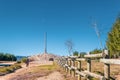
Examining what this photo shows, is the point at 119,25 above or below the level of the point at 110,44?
above

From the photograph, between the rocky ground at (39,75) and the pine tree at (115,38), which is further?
the pine tree at (115,38)

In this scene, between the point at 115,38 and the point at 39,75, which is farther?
the point at 115,38

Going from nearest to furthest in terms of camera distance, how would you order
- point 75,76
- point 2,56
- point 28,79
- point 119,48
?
point 75,76 → point 28,79 → point 119,48 → point 2,56

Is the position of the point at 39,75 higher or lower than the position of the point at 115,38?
lower

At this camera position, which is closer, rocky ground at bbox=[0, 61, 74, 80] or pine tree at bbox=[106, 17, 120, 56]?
rocky ground at bbox=[0, 61, 74, 80]

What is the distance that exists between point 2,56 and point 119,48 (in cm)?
6666

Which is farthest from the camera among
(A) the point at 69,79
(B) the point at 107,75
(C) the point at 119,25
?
(C) the point at 119,25

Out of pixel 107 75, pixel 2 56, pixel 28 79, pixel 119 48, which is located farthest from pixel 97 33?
pixel 2 56

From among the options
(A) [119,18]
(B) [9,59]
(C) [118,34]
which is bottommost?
(B) [9,59]

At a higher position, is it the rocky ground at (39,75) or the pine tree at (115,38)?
the pine tree at (115,38)

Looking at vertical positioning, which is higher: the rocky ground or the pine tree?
the pine tree

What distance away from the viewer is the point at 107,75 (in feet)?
26.8

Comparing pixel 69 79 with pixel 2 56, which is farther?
pixel 2 56

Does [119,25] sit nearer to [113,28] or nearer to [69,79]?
[113,28]
